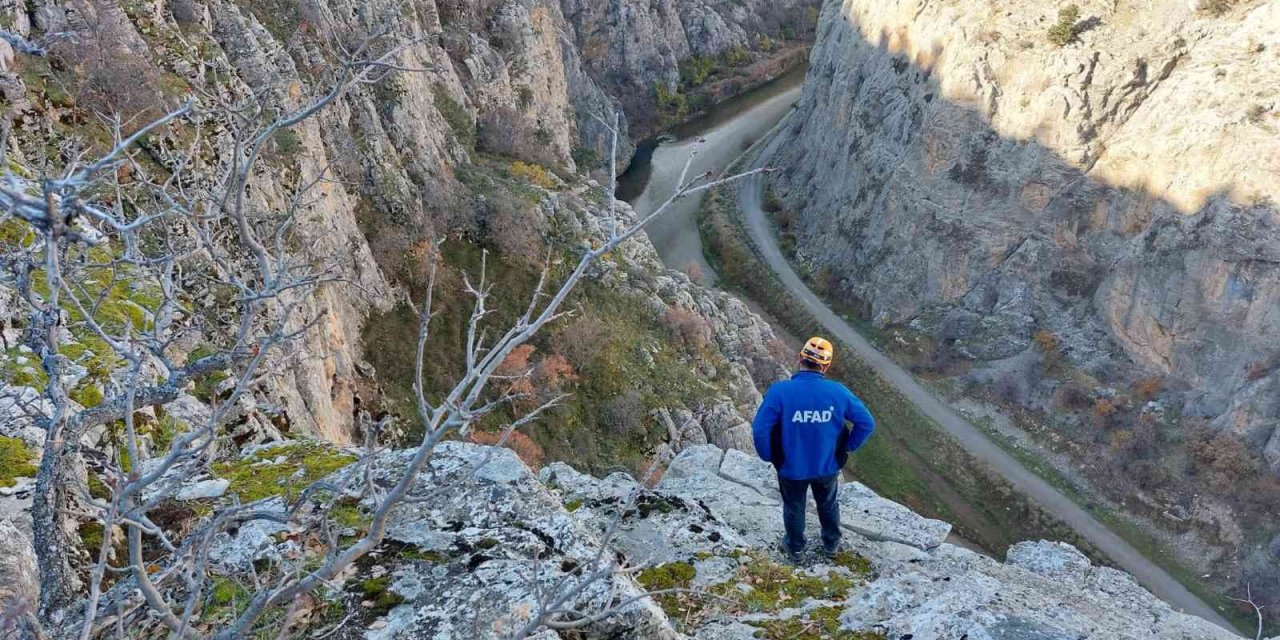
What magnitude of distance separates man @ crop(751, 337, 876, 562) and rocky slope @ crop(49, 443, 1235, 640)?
1.19m

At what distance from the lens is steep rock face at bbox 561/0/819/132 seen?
77.1 m

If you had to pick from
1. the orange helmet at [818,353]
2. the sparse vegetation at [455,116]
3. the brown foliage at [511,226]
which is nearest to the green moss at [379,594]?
the orange helmet at [818,353]

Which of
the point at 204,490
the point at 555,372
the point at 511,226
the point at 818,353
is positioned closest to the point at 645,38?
the point at 511,226

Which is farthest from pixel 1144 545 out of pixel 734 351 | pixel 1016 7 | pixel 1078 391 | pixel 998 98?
pixel 1016 7

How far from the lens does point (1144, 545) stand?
31.9m

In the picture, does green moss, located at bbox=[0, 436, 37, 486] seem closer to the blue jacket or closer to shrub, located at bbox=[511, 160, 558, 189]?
the blue jacket

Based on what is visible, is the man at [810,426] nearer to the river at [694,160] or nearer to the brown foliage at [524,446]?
the brown foliage at [524,446]

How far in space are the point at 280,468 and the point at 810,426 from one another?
5.92 meters

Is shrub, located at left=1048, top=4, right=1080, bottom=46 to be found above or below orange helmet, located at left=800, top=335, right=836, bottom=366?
above

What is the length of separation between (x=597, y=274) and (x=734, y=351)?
29.4 feet

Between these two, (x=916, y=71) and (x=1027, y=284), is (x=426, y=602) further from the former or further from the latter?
(x=916, y=71)

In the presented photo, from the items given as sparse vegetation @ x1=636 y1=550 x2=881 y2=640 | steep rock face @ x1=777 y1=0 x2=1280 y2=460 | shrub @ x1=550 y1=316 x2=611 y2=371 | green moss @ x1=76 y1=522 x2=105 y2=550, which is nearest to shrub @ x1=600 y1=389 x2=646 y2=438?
shrub @ x1=550 y1=316 x2=611 y2=371

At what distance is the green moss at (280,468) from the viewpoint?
7.71m

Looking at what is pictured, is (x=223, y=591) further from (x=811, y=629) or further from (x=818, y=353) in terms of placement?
(x=818, y=353)
